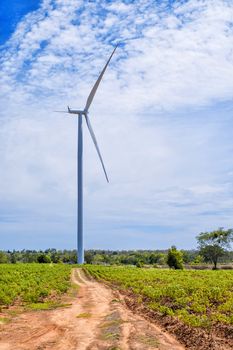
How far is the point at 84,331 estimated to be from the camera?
18.8 m

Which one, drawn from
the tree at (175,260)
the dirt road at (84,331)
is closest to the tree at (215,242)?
the tree at (175,260)

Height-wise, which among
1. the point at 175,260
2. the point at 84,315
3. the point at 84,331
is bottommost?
the point at 84,331

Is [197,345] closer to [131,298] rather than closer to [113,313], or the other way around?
[113,313]

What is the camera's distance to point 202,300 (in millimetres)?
24703

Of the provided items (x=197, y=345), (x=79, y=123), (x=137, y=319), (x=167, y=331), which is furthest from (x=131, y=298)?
(x=79, y=123)

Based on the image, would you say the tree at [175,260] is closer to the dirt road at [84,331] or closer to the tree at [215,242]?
the tree at [215,242]

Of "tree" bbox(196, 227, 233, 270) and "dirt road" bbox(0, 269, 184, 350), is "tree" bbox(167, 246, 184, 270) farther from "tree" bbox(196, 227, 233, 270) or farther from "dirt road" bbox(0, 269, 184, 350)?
"dirt road" bbox(0, 269, 184, 350)

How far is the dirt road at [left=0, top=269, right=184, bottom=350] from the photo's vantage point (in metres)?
15.9

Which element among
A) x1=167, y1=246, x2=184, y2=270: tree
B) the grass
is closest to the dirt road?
the grass

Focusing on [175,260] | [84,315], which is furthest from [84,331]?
[175,260]

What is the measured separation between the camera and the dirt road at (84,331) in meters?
15.9

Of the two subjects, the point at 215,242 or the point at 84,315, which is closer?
the point at 84,315

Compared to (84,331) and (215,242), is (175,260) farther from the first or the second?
(84,331)

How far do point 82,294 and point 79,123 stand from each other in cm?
4634
